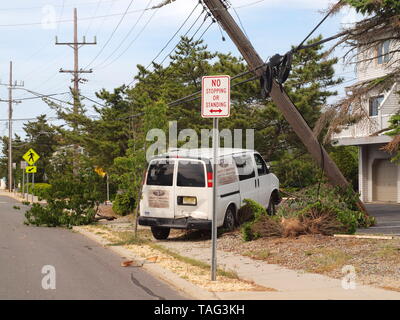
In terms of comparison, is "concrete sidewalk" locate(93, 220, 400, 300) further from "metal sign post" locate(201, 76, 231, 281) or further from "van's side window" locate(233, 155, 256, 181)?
"van's side window" locate(233, 155, 256, 181)

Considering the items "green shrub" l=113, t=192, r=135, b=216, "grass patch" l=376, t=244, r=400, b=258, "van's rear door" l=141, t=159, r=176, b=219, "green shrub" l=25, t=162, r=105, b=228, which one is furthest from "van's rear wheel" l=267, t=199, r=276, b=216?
"green shrub" l=113, t=192, r=135, b=216

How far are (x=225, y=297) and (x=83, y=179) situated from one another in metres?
14.0

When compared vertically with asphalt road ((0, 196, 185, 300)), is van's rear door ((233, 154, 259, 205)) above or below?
above

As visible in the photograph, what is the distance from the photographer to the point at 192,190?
15180 millimetres

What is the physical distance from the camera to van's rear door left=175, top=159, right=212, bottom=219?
15.1 meters

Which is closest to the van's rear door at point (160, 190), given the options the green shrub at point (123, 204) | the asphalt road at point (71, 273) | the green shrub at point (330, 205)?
the asphalt road at point (71, 273)

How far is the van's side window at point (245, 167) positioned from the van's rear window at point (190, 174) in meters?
1.43

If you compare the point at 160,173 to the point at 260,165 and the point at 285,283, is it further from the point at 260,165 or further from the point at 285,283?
the point at 285,283

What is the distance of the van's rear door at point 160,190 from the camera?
607 inches

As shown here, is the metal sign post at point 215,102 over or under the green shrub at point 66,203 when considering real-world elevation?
over

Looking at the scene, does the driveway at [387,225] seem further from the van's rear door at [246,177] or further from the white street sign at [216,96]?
the white street sign at [216,96]

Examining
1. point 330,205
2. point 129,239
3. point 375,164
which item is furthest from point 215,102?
point 375,164

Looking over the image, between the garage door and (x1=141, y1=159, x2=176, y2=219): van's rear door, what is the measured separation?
1991 cm
